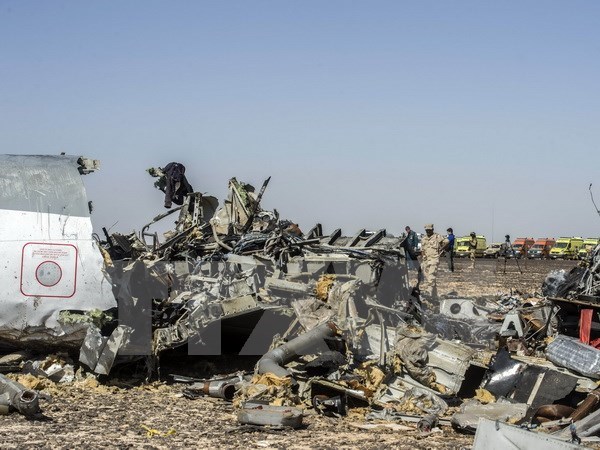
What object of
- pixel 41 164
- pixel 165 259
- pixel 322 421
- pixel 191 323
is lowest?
pixel 322 421

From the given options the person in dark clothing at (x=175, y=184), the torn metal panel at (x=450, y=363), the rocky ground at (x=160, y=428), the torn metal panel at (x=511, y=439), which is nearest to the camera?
the torn metal panel at (x=511, y=439)

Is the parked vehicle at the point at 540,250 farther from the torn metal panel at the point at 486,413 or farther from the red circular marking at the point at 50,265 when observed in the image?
the red circular marking at the point at 50,265

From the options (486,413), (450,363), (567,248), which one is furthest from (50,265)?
(567,248)

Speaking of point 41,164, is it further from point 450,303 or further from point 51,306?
point 450,303

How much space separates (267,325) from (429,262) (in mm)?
7504

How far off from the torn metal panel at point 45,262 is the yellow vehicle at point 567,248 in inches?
1901

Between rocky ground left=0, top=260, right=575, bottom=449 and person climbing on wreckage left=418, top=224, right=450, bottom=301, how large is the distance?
27.6ft

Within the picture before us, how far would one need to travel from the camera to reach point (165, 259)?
37.7 feet

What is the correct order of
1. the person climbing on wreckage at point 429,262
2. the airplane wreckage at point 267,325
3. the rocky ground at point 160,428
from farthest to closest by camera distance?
1. the person climbing on wreckage at point 429,262
2. the airplane wreckage at point 267,325
3. the rocky ground at point 160,428

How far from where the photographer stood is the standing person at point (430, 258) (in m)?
16.8

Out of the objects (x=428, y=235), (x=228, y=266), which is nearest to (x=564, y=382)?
(x=228, y=266)

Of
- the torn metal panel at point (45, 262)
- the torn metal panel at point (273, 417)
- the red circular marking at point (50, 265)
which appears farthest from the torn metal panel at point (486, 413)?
the red circular marking at point (50, 265)

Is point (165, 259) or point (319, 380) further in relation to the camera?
point (165, 259)

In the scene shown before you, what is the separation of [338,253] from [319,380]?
397cm
